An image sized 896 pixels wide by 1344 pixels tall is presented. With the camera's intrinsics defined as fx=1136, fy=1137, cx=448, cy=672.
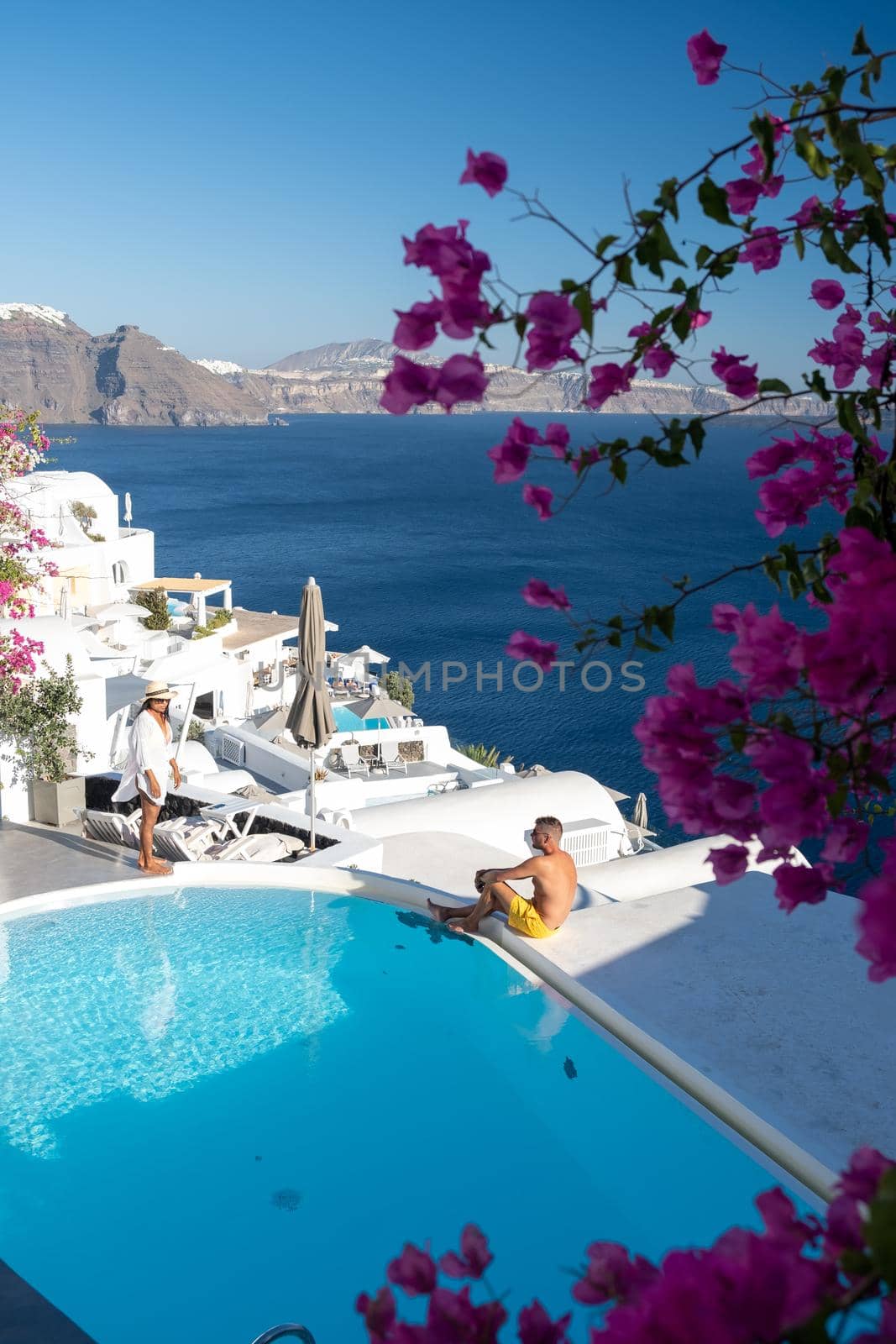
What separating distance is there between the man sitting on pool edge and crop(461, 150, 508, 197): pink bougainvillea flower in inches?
238

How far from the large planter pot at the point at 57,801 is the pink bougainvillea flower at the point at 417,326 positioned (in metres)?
8.51

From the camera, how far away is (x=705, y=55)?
4.63ft

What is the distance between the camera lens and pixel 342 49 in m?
70.9

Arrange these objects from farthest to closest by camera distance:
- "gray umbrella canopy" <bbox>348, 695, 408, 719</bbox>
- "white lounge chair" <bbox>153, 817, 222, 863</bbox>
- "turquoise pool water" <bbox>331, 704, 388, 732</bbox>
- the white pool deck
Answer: "turquoise pool water" <bbox>331, 704, 388, 732</bbox>
"gray umbrella canopy" <bbox>348, 695, 408, 719</bbox>
"white lounge chair" <bbox>153, 817, 222, 863</bbox>
the white pool deck

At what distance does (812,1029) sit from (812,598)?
553cm

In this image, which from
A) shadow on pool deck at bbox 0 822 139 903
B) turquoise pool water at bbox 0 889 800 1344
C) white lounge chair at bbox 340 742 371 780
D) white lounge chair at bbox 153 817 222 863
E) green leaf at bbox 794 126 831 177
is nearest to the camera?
green leaf at bbox 794 126 831 177

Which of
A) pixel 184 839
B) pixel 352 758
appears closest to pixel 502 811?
pixel 184 839

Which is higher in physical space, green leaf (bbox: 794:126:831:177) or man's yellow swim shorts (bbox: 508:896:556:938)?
green leaf (bbox: 794:126:831:177)

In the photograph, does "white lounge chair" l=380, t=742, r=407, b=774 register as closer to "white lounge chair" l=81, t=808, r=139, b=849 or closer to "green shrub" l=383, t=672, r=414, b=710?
"green shrub" l=383, t=672, r=414, b=710

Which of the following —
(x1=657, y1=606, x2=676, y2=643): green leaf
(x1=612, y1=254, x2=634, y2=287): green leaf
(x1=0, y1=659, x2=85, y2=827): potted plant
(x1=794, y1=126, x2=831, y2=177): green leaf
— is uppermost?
(x1=794, y1=126, x2=831, y2=177): green leaf

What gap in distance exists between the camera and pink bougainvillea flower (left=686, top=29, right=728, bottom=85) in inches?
55.4

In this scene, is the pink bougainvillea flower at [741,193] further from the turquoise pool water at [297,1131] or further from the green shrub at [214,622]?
the green shrub at [214,622]

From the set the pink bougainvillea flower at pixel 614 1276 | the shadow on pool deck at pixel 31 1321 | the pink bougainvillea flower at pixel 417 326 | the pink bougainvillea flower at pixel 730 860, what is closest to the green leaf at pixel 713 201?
the pink bougainvillea flower at pixel 417 326

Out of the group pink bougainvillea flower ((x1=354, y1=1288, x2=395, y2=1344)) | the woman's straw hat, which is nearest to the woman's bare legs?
the woman's straw hat
